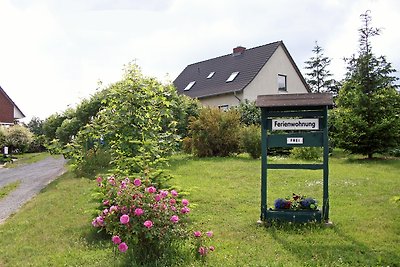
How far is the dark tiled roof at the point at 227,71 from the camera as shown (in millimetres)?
28777

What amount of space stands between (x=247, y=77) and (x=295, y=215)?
22598 millimetres

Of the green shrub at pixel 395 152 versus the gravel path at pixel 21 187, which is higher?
the green shrub at pixel 395 152

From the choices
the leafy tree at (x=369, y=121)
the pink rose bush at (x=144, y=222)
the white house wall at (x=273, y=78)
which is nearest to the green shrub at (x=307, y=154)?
the leafy tree at (x=369, y=121)

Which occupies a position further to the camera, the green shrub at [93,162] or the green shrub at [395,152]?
the green shrub at [395,152]

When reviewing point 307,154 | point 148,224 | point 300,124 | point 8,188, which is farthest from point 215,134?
point 148,224

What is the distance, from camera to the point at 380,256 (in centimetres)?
516

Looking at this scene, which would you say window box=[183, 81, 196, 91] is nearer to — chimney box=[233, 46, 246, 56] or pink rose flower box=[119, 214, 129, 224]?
chimney box=[233, 46, 246, 56]

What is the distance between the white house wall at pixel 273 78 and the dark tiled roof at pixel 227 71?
42cm

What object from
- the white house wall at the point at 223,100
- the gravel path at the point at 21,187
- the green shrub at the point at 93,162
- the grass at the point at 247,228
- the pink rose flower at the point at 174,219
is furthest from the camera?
the white house wall at the point at 223,100

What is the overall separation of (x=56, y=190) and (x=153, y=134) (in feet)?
16.4

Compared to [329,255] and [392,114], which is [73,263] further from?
[392,114]

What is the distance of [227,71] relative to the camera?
3117cm

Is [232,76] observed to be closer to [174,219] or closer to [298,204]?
[298,204]

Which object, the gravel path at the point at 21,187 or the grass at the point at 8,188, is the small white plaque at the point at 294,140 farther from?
the grass at the point at 8,188
